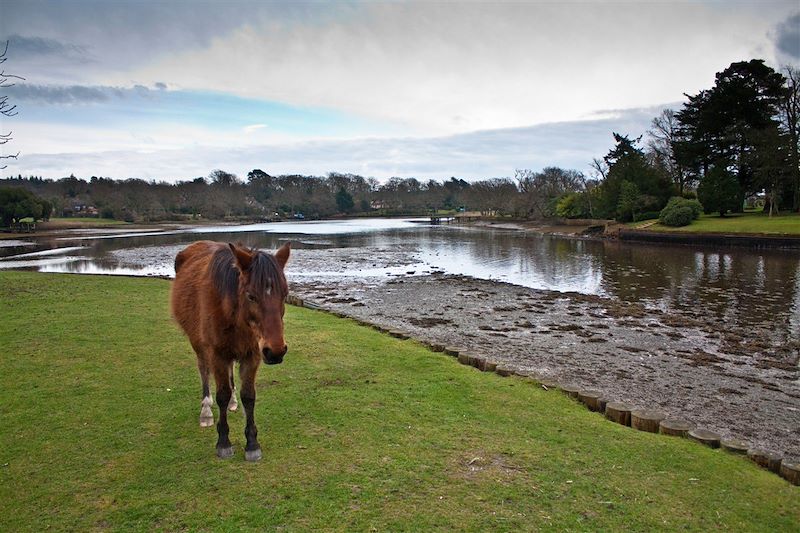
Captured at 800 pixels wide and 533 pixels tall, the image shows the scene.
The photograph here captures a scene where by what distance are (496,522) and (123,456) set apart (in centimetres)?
374

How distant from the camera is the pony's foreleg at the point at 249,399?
16.0 feet

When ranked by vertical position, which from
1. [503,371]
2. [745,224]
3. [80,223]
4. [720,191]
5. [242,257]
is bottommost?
[503,371]

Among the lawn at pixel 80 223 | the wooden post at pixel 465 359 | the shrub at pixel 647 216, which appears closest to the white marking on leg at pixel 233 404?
the wooden post at pixel 465 359

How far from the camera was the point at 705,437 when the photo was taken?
19.7 feet

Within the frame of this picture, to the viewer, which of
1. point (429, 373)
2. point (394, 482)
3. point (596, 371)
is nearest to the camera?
point (394, 482)

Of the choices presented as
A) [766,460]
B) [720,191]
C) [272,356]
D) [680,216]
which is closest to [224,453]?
[272,356]

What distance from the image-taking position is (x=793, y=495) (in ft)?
15.7

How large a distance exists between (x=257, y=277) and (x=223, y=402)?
62.0 inches

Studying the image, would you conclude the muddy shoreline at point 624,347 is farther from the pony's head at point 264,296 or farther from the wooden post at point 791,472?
the pony's head at point 264,296

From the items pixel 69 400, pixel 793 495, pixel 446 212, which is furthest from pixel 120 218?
pixel 793 495

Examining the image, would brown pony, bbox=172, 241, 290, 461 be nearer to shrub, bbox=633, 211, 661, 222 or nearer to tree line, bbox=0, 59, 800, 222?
tree line, bbox=0, 59, 800, 222

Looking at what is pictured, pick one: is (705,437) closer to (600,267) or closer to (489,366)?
(489,366)

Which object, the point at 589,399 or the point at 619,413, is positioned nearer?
the point at 619,413

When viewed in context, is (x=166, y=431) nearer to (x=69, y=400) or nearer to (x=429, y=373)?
(x=69, y=400)
